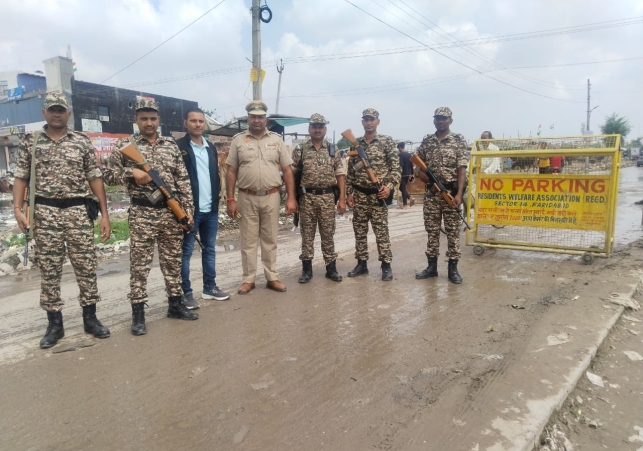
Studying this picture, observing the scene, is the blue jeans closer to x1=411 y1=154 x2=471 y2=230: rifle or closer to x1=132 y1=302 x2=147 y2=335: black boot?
x1=132 y1=302 x2=147 y2=335: black boot

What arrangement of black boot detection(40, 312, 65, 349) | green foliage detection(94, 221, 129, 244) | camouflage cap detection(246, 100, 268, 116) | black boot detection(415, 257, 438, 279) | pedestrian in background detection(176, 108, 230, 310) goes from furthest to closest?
green foliage detection(94, 221, 129, 244), black boot detection(415, 257, 438, 279), camouflage cap detection(246, 100, 268, 116), pedestrian in background detection(176, 108, 230, 310), black boot detection(40, 312, 65, 349)

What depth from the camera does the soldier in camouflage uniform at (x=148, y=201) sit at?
11.7 ft

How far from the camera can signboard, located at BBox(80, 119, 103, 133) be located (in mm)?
23070

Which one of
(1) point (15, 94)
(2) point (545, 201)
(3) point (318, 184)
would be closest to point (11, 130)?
(1) point (15, 94)

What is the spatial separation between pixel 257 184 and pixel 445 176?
6.93ft

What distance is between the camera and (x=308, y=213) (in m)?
5.01

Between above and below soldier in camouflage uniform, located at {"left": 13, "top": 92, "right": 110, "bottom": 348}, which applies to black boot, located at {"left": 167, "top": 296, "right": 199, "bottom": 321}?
below

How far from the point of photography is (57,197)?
10.9ft

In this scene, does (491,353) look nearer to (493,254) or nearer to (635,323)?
(635,323)

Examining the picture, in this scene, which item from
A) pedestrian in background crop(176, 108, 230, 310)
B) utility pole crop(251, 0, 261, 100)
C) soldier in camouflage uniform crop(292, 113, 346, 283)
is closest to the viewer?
pedestrian in background crop(176, 108, 230, 310)

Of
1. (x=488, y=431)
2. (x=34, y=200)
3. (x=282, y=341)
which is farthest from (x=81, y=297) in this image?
(x=488, y=431)

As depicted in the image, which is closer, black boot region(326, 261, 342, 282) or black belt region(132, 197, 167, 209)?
black belt region(132, 197, 167, 209)

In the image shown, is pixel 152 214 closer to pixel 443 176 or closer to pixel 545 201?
pixel 443 176

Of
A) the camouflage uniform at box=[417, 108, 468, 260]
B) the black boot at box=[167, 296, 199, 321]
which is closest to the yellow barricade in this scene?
the camouflage uniform at box=[417, 108, 468, 260]
